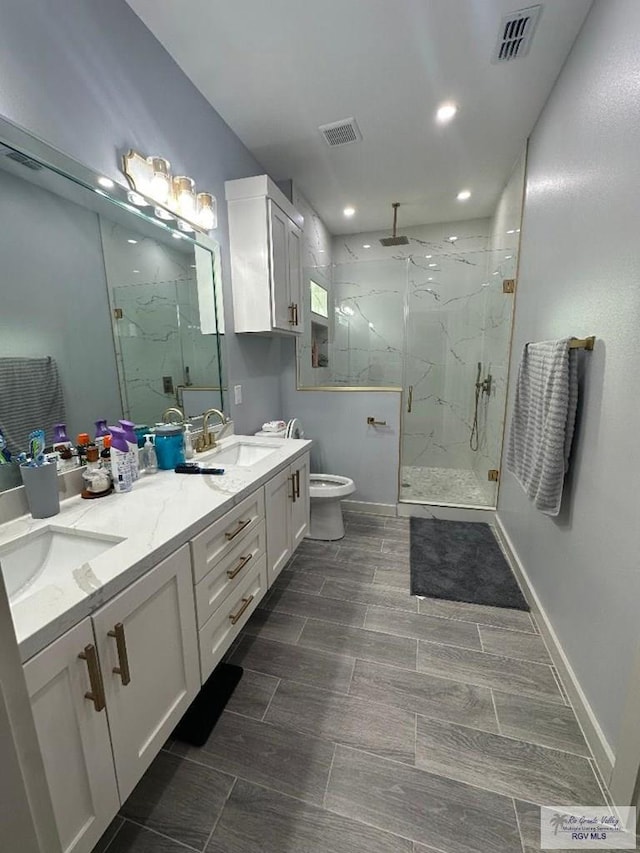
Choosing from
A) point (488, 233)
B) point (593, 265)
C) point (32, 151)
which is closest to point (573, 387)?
point (593, 265)

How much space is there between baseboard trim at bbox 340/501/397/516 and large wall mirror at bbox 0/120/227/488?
5.93 feet

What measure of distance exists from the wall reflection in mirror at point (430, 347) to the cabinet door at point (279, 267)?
25.4 inches

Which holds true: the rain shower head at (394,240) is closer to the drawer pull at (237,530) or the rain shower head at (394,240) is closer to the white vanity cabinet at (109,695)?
the drawer pull at (237,530)

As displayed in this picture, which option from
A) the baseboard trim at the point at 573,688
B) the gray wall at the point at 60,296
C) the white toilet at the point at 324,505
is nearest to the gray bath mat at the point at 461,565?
the baseboard trim at the point at 573,688

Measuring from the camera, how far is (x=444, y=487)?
10.7ft

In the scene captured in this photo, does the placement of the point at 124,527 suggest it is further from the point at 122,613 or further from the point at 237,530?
the point at 237,530

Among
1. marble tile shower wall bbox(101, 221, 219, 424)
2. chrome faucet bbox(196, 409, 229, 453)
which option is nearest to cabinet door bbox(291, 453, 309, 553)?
chrome faucet bbox(196, 409, 229, 453)

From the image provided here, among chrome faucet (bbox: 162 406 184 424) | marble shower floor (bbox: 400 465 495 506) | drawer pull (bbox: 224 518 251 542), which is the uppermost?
chrome faucet (bbox: 162 406 184 424)

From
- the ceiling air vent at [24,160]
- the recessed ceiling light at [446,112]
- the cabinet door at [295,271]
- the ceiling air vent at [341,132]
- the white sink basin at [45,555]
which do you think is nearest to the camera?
the white sink basin at [45,555]

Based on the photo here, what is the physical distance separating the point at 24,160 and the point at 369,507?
2860 millimetres

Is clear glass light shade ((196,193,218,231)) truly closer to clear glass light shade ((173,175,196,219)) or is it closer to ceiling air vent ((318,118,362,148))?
clear glass light shade ((173,175,196,219))

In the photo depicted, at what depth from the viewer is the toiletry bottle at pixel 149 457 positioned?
1514 mm

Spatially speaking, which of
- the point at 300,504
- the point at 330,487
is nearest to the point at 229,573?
the point at 300,504

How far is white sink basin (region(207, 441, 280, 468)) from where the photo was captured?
6.29ft
